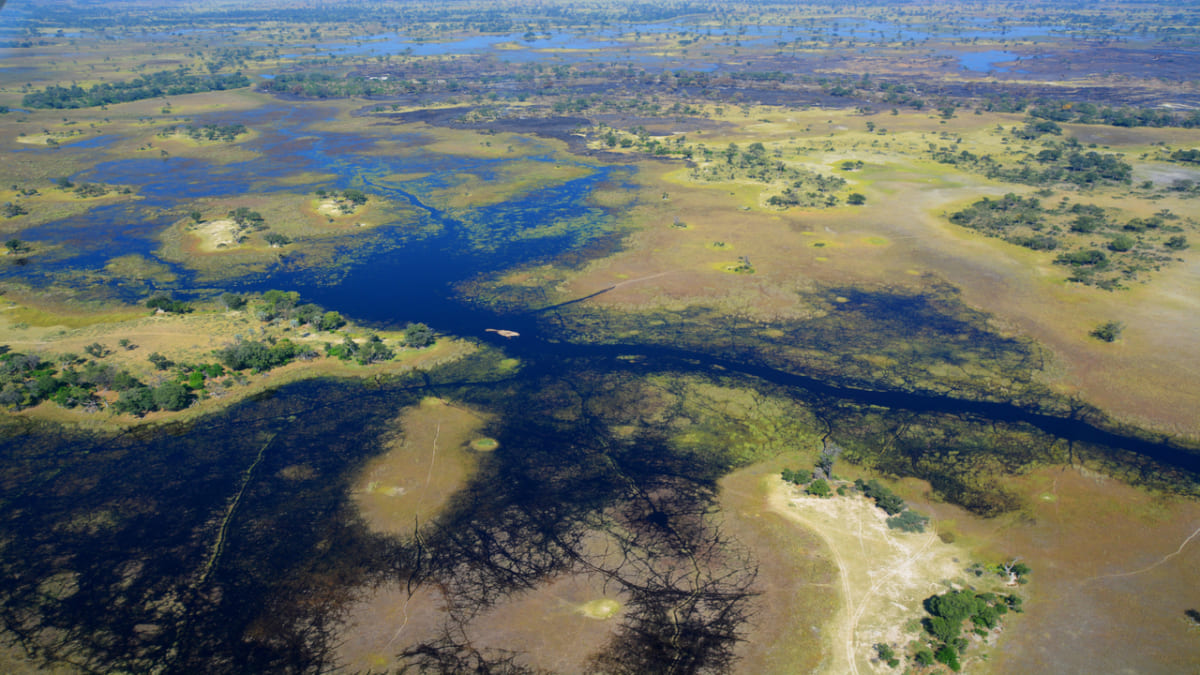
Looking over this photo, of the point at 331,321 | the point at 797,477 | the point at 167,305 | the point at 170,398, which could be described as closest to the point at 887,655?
the point at 797,477

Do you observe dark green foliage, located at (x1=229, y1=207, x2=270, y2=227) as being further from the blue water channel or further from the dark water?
the dark water

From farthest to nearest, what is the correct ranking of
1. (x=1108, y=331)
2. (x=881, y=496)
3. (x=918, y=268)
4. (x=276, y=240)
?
(x=276, y=240) → (x=918, y=268) → (x=1108, y=331) → (x=881, y=496)

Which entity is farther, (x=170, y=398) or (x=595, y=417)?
(x=595, y=417)

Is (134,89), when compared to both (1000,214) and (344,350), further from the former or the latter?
(1000,214)

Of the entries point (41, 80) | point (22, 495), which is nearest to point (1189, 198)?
point (22, 495)

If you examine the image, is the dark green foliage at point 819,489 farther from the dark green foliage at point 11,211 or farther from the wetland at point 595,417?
the dark green foliage at point 11,211

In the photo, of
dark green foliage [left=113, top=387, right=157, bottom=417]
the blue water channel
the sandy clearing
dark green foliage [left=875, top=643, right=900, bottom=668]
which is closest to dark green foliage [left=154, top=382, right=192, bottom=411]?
dark green foliage [left=113, top=387, right=157, bottom=417]
